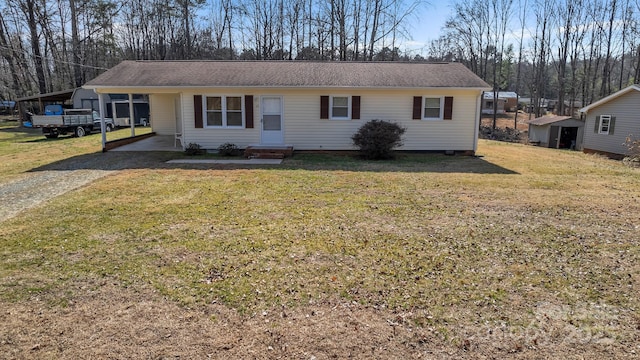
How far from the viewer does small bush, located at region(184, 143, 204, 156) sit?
46.3 ft

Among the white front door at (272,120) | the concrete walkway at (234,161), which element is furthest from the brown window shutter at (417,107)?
the concrete walkway at (234,161)

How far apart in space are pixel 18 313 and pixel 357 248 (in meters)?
3.77

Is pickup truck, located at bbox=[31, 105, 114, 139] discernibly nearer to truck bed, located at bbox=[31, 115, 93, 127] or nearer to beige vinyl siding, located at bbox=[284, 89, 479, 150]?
truck bed, located at bbox=[31, 115, 93, 127]

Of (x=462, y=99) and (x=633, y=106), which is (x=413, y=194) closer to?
(x=462, y=99)

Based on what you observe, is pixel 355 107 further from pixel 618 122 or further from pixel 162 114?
pixel 618 122

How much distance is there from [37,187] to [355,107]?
963 centimetres

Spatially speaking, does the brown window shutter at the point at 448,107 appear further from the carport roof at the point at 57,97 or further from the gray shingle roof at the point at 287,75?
the carport roof at the point at 57,97

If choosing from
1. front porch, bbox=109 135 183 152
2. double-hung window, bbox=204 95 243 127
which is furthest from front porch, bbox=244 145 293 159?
front porch, bbox=109 135 183 152

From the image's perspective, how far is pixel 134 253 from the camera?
5223mm

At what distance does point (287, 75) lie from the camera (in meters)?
14.9

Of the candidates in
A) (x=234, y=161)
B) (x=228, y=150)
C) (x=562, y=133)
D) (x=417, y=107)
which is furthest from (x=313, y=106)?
(x=562, y=133)

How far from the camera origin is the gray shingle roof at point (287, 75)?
13.9 metres

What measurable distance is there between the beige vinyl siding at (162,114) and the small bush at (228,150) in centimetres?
642

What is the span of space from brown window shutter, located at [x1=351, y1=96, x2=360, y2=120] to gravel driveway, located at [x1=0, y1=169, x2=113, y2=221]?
795 cm
